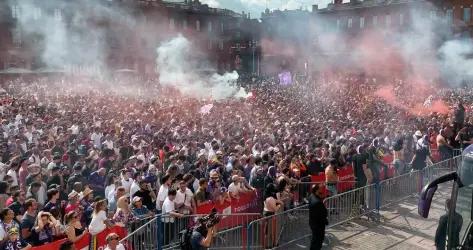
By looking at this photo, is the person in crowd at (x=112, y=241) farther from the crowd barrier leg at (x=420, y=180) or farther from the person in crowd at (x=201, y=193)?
the crowd barrier leg at (x=420, y=180)

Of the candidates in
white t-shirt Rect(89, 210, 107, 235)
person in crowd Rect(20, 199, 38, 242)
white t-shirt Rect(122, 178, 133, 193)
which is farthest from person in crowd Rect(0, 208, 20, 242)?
white t-shirt Rect(122, 178, 133, 193)

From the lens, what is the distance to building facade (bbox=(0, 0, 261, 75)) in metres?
39.3

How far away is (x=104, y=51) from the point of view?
44.9 meters

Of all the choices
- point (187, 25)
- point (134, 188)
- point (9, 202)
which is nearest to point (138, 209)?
point (134, 188)

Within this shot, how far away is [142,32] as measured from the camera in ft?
156

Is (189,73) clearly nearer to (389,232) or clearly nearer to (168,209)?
(389,232)

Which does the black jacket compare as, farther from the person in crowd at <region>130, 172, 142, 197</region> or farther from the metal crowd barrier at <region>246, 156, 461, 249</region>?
the person in crowd at <region>130, 172, 142, 197</region>

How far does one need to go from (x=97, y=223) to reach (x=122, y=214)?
539 millimetres

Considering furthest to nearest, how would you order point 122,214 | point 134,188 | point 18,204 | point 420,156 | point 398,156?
1. point 398,156
2. point 420,156
3. point 134,188
4. point 122,214
5. point 18,204

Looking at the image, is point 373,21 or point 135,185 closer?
point 135,185

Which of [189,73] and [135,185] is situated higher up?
[189,73]

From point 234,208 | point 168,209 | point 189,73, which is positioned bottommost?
point 234,208

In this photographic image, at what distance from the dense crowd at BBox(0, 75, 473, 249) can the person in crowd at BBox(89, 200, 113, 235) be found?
0.01m

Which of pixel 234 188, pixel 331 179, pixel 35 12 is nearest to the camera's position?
pixel 234 188
